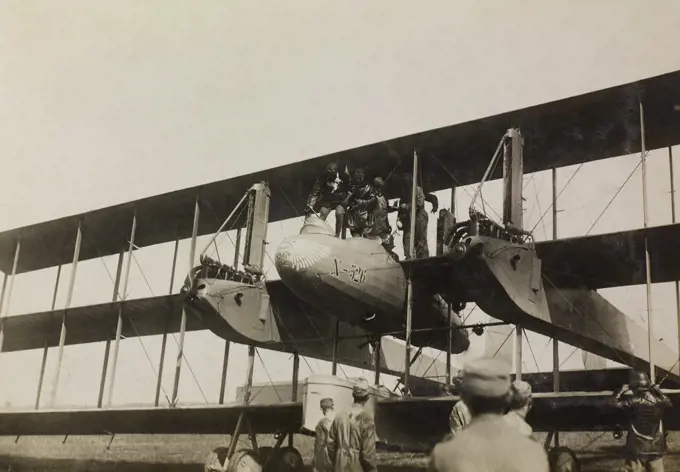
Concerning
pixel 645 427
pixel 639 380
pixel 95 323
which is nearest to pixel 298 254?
pixel 639 380

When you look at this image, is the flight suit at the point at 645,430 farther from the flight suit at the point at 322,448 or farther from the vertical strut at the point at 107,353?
the vertical strut at the point at 107,353

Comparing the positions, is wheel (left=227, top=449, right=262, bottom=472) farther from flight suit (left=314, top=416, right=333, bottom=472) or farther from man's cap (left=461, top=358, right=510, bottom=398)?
man's cap (left=461, top=358, right=510, bottom=398)

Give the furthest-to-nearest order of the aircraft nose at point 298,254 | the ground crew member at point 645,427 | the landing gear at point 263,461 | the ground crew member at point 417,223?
the ground crew member at point 417,223, the aircraft nose at point 298,254, the landing gear at point 263,461, the ground crew member at point 645,427

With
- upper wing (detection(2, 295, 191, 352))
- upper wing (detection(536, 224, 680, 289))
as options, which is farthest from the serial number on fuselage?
upper wing (detection(2, 295, 191, 352))

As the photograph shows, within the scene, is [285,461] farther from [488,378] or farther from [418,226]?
[488,378]

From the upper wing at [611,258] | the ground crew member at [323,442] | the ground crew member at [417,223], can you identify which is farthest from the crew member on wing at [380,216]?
the ground crew member at [323,442]

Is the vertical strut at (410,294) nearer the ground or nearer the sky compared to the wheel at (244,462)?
nearer the sky
